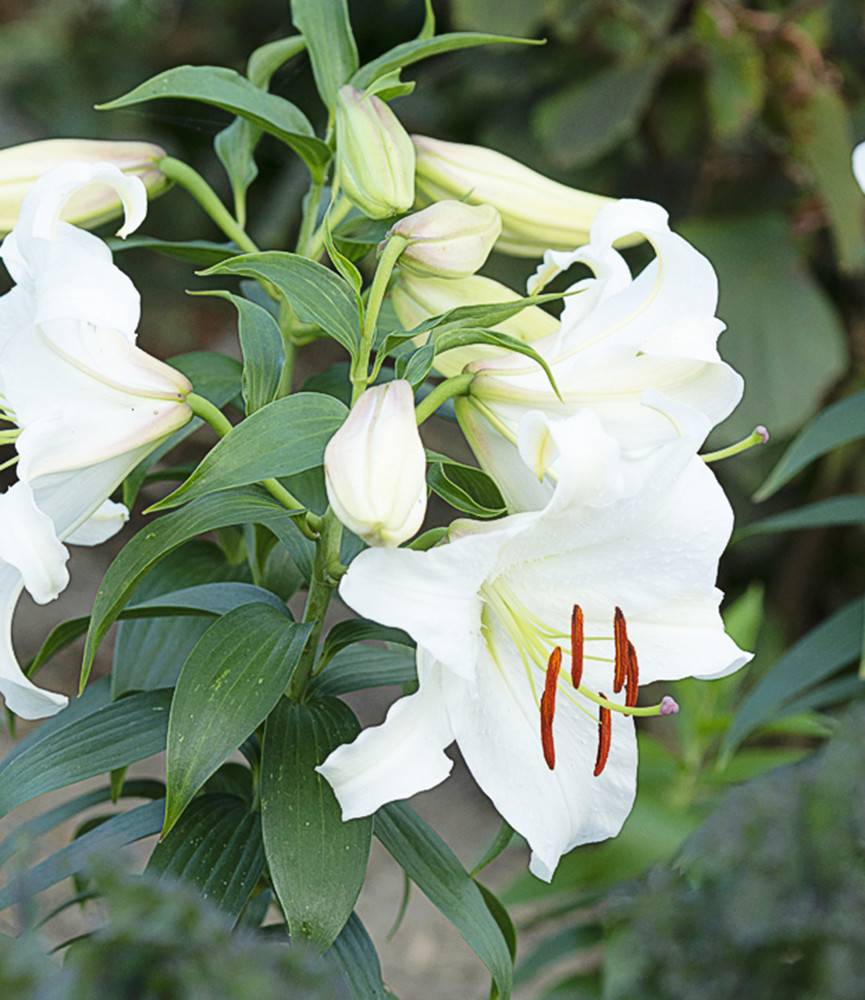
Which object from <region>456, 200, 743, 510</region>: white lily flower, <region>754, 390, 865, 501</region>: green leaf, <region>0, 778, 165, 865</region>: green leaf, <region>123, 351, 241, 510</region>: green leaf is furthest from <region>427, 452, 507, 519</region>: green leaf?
<region>754, 390, 865, 501</region>: green leaf

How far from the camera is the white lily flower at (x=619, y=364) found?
504 mm

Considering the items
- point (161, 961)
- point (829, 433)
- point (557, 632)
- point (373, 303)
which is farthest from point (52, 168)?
point (829, 433)

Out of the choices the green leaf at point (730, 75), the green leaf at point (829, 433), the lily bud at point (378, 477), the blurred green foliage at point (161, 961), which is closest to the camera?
the blurred green foliage at point (161, 961)

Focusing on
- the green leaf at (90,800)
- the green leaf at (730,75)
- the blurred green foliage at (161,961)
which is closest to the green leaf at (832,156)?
the green leaf at (730,75)

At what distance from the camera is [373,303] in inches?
19.7

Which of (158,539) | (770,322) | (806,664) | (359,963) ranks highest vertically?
(158,539)

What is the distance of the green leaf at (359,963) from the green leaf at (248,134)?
13.7 inches

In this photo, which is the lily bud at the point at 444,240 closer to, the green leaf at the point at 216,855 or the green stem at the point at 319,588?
the green stem at the point at 319,588

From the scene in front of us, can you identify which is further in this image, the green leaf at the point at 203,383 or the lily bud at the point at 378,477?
the green leaf at the point at 203,383

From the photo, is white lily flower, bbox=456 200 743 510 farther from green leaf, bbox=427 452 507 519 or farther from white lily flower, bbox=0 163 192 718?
white lily flower, bbox=0 163 192 718

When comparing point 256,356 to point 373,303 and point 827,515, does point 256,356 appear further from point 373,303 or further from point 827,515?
point 827,515

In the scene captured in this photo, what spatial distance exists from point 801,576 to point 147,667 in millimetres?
1389

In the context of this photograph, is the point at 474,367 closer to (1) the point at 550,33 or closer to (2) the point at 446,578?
(2) the point at 446,578

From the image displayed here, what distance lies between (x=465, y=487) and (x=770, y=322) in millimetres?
1141
